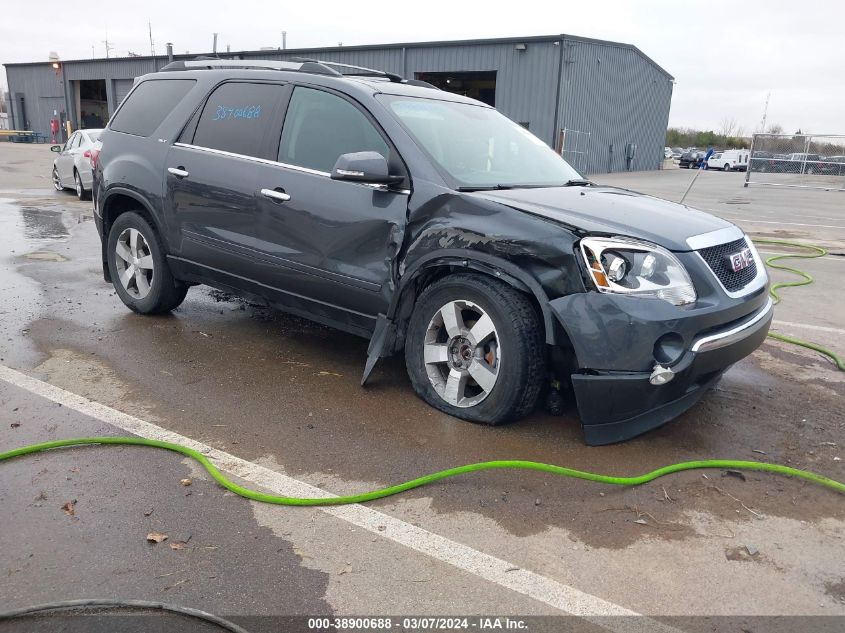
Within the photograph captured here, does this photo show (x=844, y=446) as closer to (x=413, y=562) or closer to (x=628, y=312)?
(x=628, y=312)

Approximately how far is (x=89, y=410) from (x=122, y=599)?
1.87 m

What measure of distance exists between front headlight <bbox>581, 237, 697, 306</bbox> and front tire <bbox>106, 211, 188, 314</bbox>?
141 inches

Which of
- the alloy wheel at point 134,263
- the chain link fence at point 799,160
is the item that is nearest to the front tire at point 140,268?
the alloy wheel at point 134,263

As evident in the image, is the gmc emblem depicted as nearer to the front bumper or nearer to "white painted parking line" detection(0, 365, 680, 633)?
A: the front bumper

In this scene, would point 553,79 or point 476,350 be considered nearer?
point 476,350

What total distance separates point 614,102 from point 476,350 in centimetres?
3265

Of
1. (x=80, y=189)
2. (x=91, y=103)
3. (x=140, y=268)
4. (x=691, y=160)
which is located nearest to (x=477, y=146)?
(x=140, y=268)

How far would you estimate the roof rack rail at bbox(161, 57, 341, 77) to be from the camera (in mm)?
4875

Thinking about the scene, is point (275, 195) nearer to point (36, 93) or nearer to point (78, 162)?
point (78, 162)

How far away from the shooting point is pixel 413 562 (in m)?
2.76

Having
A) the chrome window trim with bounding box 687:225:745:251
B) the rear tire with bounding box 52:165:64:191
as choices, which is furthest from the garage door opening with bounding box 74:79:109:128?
the chrome window trim with bounding box 687:225:745:251

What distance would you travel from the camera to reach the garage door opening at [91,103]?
4612cm

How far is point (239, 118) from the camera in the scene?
5.06 m

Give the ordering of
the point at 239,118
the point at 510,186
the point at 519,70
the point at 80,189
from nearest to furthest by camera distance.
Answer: the point at 510,186, the point at 239,118, the point at 80,189, the point at 519,70
